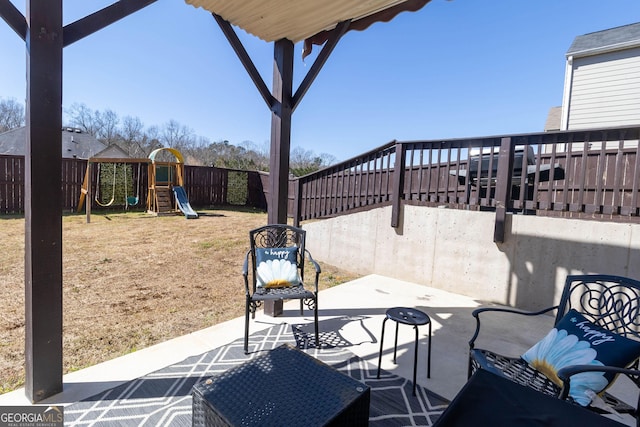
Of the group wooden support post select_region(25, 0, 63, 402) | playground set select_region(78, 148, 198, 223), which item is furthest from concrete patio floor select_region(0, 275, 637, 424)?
playground set select_region(78, 148, 198, 223)

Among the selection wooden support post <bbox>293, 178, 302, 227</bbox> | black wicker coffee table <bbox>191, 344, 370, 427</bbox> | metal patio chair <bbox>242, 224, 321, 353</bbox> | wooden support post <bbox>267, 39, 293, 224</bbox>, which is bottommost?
black wicker coffee table <bbox>191, 344, 370, 427</bbox>

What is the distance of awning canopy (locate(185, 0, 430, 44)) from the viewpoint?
98.5 inches

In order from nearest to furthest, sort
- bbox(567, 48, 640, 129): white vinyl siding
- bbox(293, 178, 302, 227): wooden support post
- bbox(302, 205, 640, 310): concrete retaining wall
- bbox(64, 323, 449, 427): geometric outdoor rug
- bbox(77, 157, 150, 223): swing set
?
bbox(64, 323, 449, 427): geometric outdoor rug → bbox(302, 205, 640, 310): concrete retaining wall → bbox(293, 178, 302, 227): wooden support post → bbox(567, 48, 640, 129): white vinyl siding → bbox(77, 157, 150, 223): swing set

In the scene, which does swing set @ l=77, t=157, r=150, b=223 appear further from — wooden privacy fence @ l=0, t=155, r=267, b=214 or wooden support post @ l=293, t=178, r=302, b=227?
wooden support post @ l=293, t=178, r=302, b=227

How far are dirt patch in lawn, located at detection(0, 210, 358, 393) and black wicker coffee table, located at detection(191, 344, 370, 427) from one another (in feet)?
4.60

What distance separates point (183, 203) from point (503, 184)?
10.2 meters

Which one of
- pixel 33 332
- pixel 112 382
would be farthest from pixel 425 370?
pixel 33 332

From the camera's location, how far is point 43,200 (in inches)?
69.4

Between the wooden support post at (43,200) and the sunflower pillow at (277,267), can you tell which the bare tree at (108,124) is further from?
the wooden support post at (43,200)

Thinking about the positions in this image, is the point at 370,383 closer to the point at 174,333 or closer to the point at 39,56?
the point at 174,333

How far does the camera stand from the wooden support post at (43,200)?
167 centimetres

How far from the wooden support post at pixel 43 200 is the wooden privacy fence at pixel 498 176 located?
12.9 ft

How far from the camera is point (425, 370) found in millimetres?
2336

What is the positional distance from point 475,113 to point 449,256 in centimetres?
1296
